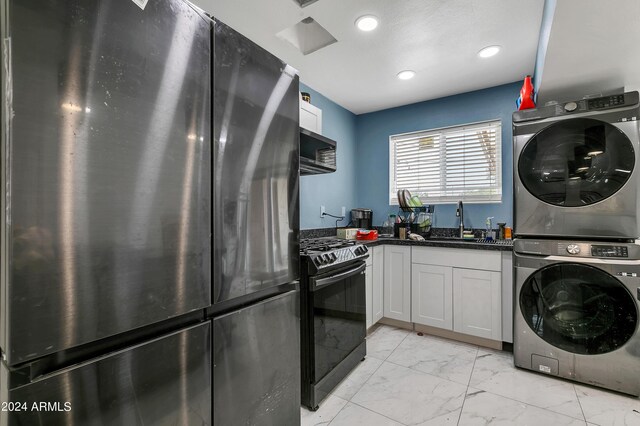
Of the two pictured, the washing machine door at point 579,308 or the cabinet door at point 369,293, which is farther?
the cabinet door at point 369,293

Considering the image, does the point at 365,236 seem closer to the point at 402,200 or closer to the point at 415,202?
the point at 402,200

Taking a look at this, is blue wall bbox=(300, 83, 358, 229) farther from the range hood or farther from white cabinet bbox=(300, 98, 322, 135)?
white cabinet bbox=(300, 98, 322, 135)

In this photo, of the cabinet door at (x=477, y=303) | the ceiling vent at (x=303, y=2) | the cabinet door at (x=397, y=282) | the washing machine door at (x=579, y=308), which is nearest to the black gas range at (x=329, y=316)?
the cabinet door at (x=397, y=282)

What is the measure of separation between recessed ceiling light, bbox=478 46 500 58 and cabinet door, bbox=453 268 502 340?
1.86 metres

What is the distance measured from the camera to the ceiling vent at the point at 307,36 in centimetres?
223

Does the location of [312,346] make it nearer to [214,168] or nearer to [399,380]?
[399,380]

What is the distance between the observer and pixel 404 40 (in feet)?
7.19

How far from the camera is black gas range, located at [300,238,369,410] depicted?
5.70 feet

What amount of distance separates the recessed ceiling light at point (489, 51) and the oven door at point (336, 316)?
2.02 metres

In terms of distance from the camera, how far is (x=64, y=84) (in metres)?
0.70

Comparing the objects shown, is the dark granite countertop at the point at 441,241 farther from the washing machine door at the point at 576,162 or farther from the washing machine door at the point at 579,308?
the washing machine door at the point at 576,162

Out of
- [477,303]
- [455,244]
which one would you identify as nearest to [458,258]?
[455,244]

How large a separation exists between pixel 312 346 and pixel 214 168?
1242 mm

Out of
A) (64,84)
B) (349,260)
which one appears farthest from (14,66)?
(349,260)
